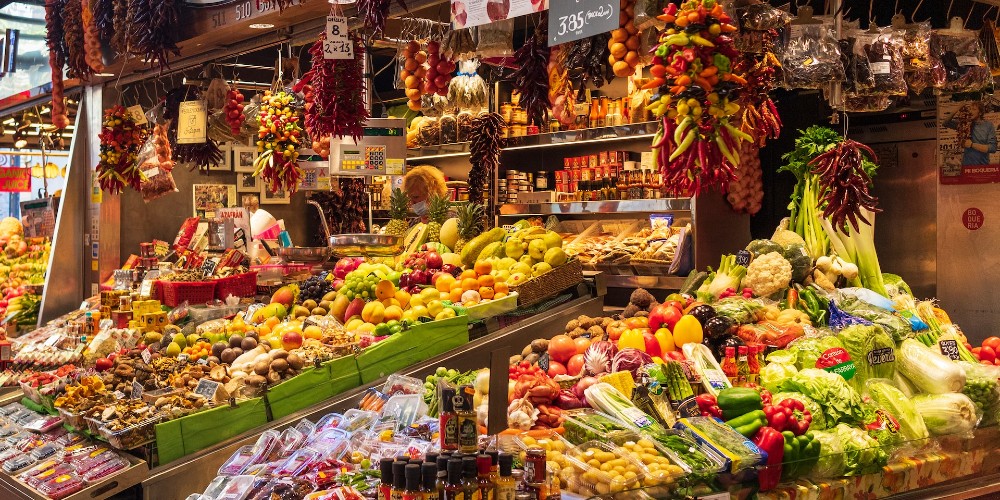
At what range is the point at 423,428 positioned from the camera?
4.04 metres

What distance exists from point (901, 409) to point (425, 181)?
6204 mm

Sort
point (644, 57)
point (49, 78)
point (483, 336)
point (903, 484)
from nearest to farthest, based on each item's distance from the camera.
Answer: point (903, 484) → point (644, 57) → point (483, 336) → point (49, 78)

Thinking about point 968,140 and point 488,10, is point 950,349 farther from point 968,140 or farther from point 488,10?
point 488,10

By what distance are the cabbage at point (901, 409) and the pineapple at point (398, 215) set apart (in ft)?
14.7

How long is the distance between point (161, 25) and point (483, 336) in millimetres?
3385

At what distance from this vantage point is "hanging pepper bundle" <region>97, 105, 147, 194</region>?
301 inches

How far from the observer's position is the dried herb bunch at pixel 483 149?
8508 millimetres

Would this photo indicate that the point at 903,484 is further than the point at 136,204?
No

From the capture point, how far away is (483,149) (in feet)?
28.2

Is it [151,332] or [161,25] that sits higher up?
[161,25]

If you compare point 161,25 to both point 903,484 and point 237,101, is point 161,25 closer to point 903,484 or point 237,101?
point 237,101

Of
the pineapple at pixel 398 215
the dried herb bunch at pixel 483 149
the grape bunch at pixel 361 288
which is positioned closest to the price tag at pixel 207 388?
the grape bunch at pixel 361 288

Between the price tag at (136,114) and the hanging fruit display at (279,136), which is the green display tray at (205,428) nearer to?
the hanging fruit display at (279,136)

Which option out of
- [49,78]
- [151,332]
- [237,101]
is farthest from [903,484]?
[49,78]
